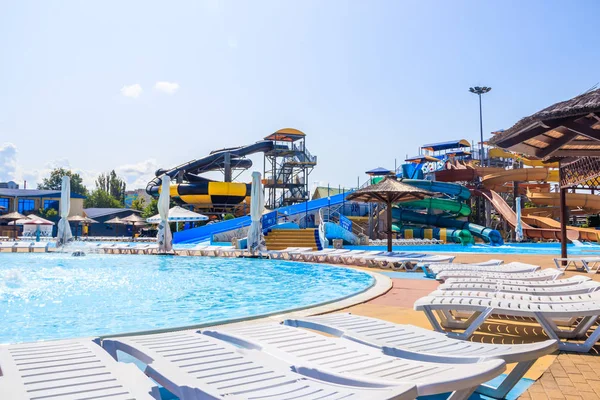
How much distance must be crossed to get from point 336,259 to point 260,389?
11.2 meters

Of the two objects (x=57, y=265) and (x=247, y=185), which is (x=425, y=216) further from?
(x=57, y=265)

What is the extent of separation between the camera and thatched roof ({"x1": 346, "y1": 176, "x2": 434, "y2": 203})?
13.0 metres

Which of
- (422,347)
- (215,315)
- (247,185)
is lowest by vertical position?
(215,315)

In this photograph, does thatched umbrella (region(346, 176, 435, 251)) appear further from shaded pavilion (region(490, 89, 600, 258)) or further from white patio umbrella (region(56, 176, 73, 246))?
white patio umbrella (region(56, 176, 73, 246))

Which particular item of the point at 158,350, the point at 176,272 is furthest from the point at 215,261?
the point at 158,350

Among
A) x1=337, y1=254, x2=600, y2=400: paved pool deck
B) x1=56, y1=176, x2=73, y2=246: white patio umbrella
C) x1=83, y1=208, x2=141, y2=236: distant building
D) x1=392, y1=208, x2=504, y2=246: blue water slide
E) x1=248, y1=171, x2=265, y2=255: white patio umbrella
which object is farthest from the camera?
x1=83, y1=208, x2=141, y2=236: distant building

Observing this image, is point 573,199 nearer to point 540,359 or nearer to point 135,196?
point 540,359

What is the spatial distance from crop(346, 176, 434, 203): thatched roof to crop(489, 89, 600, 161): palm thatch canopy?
6707 mm

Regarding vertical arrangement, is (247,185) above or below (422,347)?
above

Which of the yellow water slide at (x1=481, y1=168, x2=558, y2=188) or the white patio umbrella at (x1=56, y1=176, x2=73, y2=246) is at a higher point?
the yellow water slide at (x1=481, y1=168, x2=558, y2=188)

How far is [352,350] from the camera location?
2682 mm

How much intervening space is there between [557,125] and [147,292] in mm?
6814

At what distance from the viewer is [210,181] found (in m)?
33.2

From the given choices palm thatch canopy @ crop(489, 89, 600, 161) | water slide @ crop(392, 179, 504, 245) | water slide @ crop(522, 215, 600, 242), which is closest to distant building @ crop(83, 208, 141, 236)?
water slide @ crop(392, 179, 504, 245)
